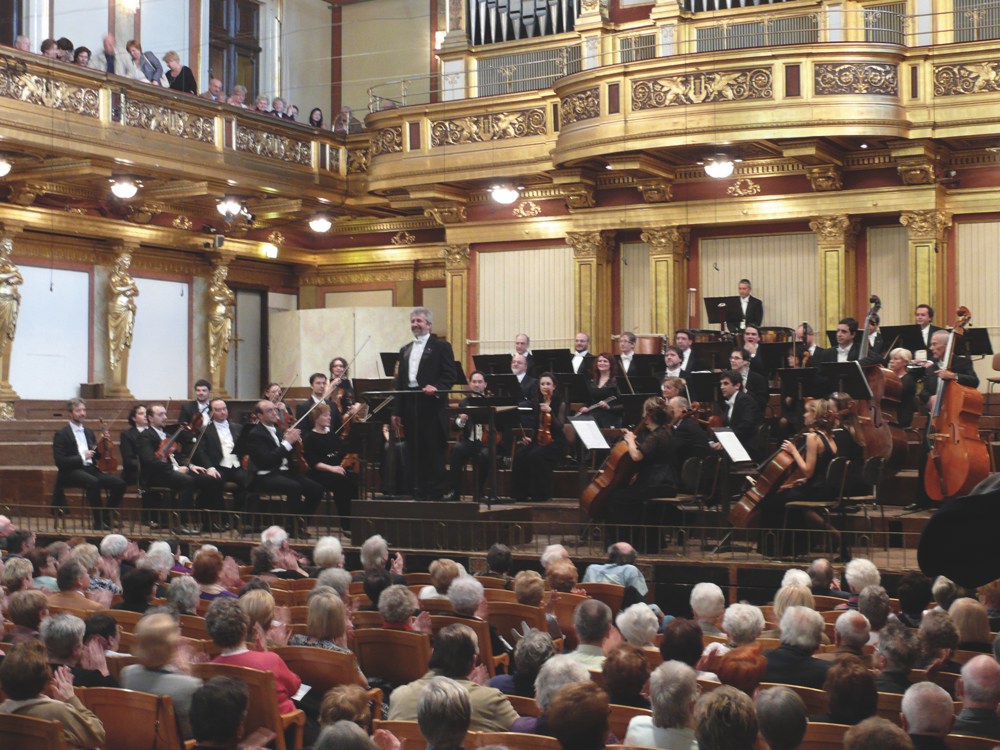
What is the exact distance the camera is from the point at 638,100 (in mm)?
14203

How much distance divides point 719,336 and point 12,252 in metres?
8.30

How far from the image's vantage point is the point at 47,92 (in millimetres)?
13570

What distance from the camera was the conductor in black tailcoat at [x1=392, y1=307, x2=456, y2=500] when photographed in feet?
31.5

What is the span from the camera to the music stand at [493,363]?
12.2 metres

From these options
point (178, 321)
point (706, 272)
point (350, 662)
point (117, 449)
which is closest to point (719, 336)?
point (706, 272)

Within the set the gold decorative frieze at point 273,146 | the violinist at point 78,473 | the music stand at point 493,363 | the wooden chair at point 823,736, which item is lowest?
the wooden chair at point 823,736

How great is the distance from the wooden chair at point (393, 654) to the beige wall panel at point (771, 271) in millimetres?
10768

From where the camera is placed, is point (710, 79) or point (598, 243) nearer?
point (710, 79)

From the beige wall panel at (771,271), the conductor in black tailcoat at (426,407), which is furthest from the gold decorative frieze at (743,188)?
the conductor in black tailcoat at (426,407)

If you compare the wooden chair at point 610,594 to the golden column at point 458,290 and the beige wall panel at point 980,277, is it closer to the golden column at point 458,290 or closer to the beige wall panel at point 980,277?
the beige wall panel at point 980,277

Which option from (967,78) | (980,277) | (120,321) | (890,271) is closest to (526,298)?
(890,271)

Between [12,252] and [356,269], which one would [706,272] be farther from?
[12,252]

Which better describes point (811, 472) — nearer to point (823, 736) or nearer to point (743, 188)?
point (823, 736)

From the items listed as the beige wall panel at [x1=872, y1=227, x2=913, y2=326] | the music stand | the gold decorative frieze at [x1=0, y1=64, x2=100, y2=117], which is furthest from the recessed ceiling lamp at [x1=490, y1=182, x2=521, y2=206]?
the gold decorative frieze at [x1=0, y1=64, x2=100, y2=117]
